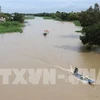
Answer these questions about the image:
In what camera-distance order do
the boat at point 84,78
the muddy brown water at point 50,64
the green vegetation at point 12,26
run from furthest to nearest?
the green vegetation at point 12,26 < the boat at point 84,78 < the muddy brown water at point 50,64

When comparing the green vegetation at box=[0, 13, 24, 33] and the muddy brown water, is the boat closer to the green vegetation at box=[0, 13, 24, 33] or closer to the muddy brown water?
the muddy brown water

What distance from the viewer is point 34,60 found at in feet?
76.4

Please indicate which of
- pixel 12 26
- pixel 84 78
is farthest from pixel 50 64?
pixel 12 26

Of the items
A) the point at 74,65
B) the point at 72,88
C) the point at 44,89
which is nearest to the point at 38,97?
the point at 44,89

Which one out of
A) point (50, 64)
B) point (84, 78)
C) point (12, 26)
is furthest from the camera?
point (12, 26)

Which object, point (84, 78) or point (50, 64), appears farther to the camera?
point (50, 64)

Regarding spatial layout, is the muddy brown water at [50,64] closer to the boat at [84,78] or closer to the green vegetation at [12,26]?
the boat at [84,78]

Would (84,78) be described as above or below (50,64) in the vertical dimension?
above

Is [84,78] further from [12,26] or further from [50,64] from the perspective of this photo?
[12,26]

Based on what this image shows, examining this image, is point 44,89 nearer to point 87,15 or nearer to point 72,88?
point 72,88

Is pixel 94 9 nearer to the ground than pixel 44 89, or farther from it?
farther from it

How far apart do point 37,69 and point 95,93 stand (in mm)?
6117

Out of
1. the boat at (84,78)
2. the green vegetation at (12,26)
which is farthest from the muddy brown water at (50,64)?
the green vegetation at (12,26)

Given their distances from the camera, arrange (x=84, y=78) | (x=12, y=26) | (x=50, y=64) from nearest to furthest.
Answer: (x=84, y=78)
(x=50, y=64)
(x=12, y=26)
